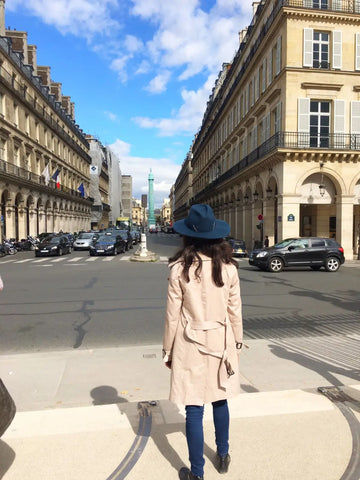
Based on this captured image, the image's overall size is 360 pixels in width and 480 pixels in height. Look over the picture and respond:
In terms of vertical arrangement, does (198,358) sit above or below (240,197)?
below

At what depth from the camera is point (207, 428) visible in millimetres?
3035

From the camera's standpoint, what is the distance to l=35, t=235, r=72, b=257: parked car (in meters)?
24.5

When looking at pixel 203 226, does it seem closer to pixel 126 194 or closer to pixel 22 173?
pixel 22 173

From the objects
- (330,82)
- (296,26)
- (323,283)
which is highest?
(296,26)

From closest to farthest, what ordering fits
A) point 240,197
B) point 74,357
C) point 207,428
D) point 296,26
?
point 207,428
point 74,357
point 296,26
point 240,197

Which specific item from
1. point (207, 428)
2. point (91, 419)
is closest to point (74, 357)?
point (91, 419)

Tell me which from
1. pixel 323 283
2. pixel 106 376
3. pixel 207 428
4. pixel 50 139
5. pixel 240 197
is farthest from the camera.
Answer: pixel 50 139

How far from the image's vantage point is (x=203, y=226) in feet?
8.11

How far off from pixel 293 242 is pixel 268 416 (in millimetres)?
14006

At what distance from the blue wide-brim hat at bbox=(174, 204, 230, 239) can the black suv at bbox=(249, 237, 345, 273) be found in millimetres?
13726

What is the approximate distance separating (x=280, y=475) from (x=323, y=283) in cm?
1061

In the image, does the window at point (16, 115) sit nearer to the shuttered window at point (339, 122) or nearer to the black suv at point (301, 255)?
the shuttered window at point (339, 122)

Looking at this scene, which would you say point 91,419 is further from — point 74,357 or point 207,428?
point 74,357

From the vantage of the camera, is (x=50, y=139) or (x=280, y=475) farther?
(x=50, y=139)
